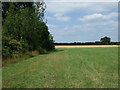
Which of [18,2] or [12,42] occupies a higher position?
[18,2]

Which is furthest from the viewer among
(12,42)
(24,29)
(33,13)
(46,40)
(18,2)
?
(46,40)

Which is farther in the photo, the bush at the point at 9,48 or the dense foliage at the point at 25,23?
the dense foliage at the point at 25,23

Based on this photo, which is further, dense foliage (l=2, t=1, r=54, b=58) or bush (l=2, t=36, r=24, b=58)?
dense foliage (l=2, t=1, r=54, b=58)

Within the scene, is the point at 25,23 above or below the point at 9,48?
above

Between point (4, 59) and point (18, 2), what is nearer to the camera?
point (4, 59)

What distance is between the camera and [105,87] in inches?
302

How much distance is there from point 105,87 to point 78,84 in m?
1.05

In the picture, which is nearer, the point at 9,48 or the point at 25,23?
the point at 9,48

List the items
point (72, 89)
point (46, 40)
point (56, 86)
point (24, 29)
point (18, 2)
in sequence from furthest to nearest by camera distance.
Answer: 1. point (46, 40)
2. point (18, 2)
3. point (24, 29)
4. point (56, 86)
5. point (72, 89)

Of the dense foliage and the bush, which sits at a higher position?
the dense foliage

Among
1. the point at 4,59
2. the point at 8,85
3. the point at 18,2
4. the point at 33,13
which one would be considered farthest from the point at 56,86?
the point at 18,2

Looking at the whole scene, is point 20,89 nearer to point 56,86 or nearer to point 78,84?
point 56,86

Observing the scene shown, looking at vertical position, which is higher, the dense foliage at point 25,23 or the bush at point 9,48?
the dense foliage at point 25,23

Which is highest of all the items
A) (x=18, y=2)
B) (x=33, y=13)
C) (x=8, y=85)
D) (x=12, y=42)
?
(x=18, y=2)
